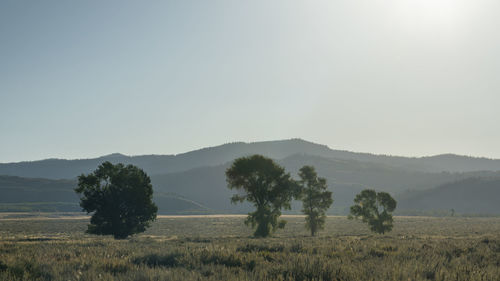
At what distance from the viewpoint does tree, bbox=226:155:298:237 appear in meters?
43.2

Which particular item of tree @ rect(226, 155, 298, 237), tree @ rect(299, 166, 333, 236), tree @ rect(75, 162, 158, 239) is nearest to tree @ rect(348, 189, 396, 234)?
tree @ rect(299, 166, 333, 236)

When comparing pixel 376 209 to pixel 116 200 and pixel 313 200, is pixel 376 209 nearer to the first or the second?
pixel 313 200

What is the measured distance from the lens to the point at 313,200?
2026 inches

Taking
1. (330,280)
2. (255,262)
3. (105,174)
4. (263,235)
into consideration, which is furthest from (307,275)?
(105,174)

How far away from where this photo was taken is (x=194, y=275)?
908 cm

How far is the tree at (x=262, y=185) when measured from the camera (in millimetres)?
43219

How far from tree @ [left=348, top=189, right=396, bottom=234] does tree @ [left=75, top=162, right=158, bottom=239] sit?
30864mm

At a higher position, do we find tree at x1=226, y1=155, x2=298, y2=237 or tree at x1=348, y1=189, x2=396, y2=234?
tree at x1=226, y1=155, x2=298, y2=237

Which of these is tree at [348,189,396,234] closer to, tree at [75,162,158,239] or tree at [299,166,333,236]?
tree at [299,166,333,236]

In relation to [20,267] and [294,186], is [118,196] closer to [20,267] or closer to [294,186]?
[294,186]

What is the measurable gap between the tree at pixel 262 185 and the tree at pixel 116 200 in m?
10.4

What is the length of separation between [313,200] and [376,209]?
10.1 metres

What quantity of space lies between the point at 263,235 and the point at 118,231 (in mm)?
16581

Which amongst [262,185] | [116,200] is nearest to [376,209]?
[262,185]
